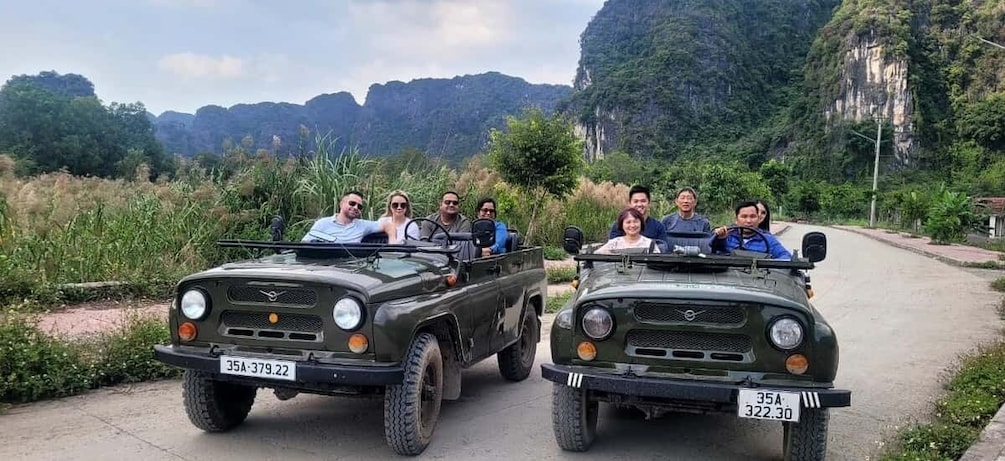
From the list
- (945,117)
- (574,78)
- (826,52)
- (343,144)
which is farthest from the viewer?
(574,78)

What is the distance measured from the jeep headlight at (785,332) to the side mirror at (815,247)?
1.10m

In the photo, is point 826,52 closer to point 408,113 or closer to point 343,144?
point 408,113

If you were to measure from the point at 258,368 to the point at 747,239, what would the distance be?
398 cm

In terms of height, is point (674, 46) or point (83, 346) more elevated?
point (674, 46)

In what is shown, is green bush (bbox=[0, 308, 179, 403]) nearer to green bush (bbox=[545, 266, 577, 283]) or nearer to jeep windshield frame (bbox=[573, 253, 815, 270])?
jeep windshield frame (bbox=[573, 253, 815, 270])

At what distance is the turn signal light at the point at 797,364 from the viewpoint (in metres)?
3.90

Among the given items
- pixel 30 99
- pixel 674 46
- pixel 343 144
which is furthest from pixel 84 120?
pixel 674 46

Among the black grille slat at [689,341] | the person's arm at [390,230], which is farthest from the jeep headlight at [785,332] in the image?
the person's arm at [390,230]

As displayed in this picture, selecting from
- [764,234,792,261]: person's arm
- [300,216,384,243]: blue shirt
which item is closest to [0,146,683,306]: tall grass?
[300,216,384,243]: blue shirt

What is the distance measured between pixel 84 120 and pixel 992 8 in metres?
93.7

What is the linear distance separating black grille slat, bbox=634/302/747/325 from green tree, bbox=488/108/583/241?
12.9m

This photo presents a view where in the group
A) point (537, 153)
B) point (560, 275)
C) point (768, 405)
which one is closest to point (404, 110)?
point (537, 153)

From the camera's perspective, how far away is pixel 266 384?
14.0 feet

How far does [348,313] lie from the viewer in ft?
13.5
